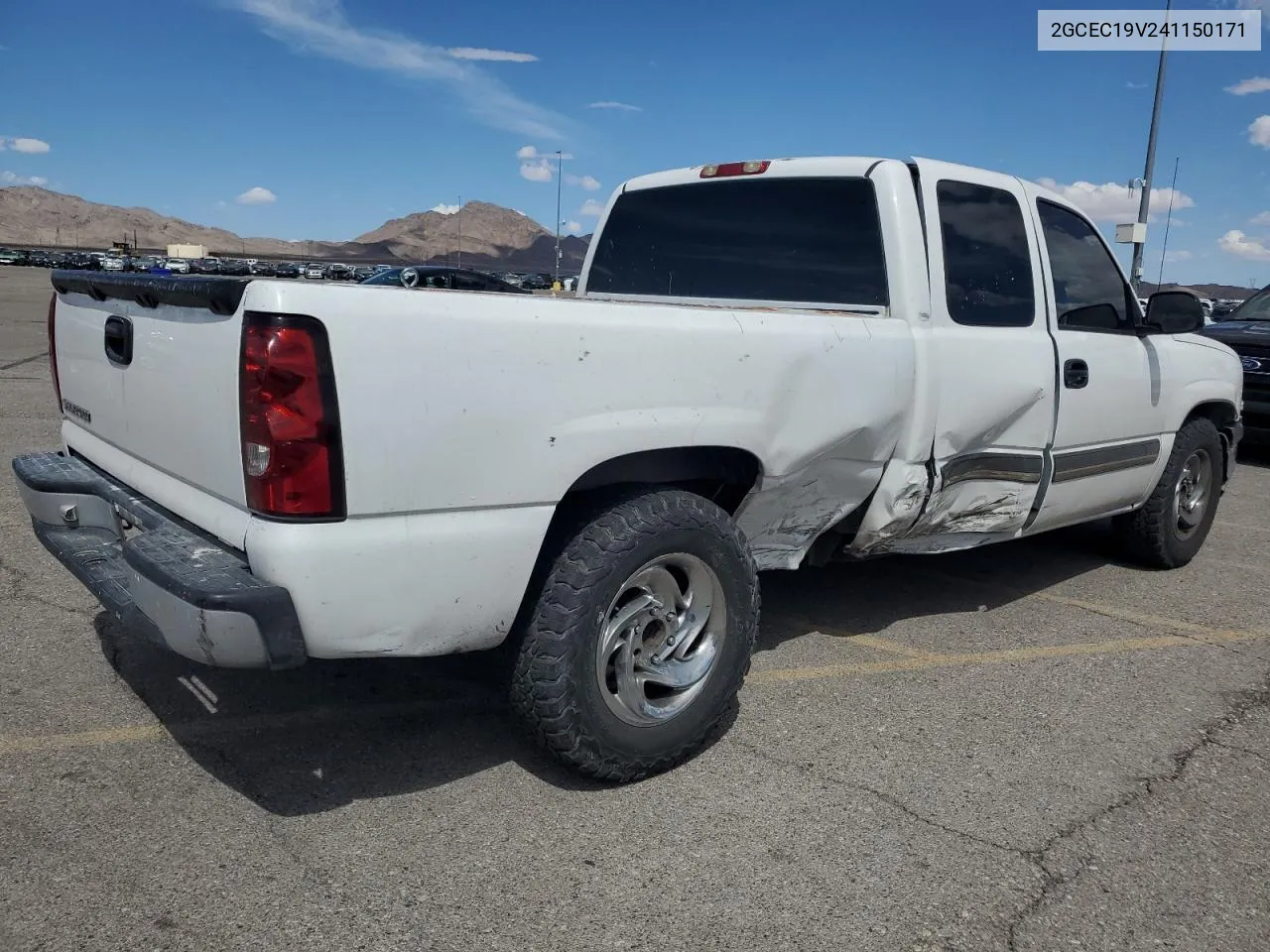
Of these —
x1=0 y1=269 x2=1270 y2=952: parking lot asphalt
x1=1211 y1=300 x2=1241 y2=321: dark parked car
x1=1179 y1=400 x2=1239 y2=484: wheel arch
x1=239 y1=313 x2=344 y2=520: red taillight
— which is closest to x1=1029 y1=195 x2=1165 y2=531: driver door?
x1=1179 y1=400 x2=1239 y2=484: wheel arch

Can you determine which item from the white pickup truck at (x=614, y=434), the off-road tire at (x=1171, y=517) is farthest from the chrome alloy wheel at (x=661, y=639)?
the off-road tire at (x=1171, y=517)

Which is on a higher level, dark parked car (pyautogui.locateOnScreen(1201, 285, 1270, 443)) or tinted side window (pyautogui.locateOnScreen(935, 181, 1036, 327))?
tinted side window (pyautogui.locateOnScreen(935, 181, 1036, 327))

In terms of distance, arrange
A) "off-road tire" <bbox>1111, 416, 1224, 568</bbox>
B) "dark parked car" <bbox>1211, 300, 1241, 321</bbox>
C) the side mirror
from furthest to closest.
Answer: "dark parked car" <bbox>1211, 300, 1241, 321</bbox>, "off-road tire" <bbox>1111, 416, 1224, 568</bbox>, the side mirror

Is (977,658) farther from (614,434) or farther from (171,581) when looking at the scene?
(171,581)

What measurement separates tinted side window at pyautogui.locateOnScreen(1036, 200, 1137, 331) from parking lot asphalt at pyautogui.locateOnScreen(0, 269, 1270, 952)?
1537 millimetres

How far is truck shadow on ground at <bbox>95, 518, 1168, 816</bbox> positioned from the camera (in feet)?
10.3

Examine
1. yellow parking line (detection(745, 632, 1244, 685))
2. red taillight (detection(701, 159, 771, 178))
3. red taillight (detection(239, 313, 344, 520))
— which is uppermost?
red taillight (detection(701, 159, 771, 178))

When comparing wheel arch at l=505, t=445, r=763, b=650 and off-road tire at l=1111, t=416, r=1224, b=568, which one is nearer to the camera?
wheel arch at l=505, t=445, r=763, b=650

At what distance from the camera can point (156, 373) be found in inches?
118

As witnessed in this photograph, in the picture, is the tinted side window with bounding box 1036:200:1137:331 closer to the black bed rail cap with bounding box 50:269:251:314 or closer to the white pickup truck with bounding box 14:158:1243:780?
the white pickup truck with bounding box 14:158:1243:780

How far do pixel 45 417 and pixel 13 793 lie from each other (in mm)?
7036

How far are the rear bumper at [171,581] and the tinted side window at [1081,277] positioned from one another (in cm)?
367

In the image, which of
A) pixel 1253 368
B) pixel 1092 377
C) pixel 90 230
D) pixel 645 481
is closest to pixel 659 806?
pixel 645 481

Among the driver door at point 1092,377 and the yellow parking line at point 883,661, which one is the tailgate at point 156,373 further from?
the driver door at point 1092,377
